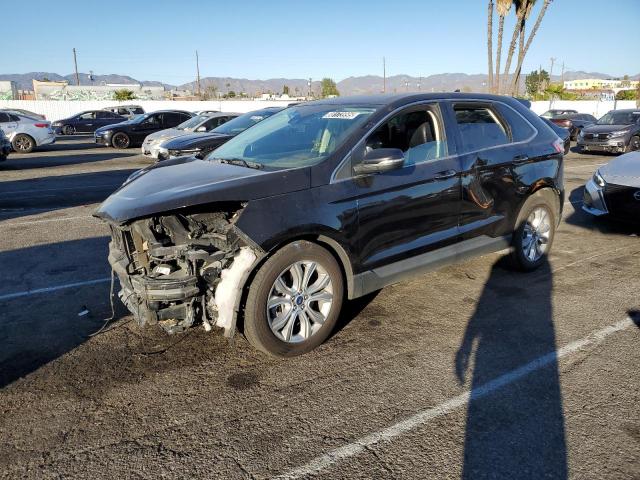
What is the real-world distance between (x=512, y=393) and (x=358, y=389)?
3.19 feet

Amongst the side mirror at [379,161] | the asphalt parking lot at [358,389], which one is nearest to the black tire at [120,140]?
the asphalt parking lot at [358,389]

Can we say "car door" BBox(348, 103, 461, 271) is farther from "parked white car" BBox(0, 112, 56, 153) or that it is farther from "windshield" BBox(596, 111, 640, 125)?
"parked white car" BBox(0, 112, 56, 153)

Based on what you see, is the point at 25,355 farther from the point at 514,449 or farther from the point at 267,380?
the point at 514,449

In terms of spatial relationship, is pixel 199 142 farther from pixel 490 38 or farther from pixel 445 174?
pixel 490 38

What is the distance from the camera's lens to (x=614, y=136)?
18078 mm

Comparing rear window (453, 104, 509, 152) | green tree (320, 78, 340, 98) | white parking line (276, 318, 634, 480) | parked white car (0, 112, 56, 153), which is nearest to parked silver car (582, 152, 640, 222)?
rear window (453, 104, 509, 152)

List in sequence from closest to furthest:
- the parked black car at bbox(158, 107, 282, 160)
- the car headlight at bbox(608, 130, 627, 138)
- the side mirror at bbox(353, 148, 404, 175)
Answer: the side mirror at bbox(353, 148, 404, 175), the parked black car at bbox(158, 107, 282, 160), the car headlight at bbox(608, 130, 627, 138)

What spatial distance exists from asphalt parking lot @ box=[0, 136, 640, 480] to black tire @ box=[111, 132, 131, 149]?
58.5 feet

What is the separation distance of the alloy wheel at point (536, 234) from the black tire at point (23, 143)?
20101 mm

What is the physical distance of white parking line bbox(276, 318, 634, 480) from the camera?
267cm

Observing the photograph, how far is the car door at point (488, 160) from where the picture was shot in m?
4.70

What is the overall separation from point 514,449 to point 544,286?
2812 mm

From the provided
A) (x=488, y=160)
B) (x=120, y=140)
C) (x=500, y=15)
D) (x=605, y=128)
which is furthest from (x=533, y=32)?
(x=488, y=160)

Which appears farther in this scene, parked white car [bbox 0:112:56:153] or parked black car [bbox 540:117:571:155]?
parked white car [bbox 0:112:56:153]
